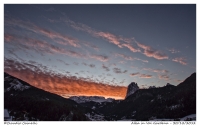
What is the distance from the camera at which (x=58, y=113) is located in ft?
508

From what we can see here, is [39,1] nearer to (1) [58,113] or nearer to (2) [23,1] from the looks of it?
(2) [23,1]

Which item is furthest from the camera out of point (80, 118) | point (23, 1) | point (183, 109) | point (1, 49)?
point (183, 109)

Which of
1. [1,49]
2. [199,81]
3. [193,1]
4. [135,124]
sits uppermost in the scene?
[193,1]

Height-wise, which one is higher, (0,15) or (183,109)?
(0,15)

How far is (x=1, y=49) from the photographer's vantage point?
40844 mm

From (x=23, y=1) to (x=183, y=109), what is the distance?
19155 centimetres

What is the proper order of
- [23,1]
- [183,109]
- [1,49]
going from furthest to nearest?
[183,109] < [23,1] < [1,49]

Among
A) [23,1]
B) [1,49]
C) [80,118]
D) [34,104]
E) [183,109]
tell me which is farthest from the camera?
[183,109]

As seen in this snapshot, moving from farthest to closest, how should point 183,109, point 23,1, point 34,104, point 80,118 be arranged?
point 183,109 → point 34,104 → point 80,118 → point 23,1

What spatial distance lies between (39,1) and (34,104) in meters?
146

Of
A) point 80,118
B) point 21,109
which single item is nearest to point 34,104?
point 21,109

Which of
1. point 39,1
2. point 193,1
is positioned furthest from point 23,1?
point 193,1

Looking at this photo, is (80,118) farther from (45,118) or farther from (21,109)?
(21,109)

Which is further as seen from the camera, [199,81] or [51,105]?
[51,105]
